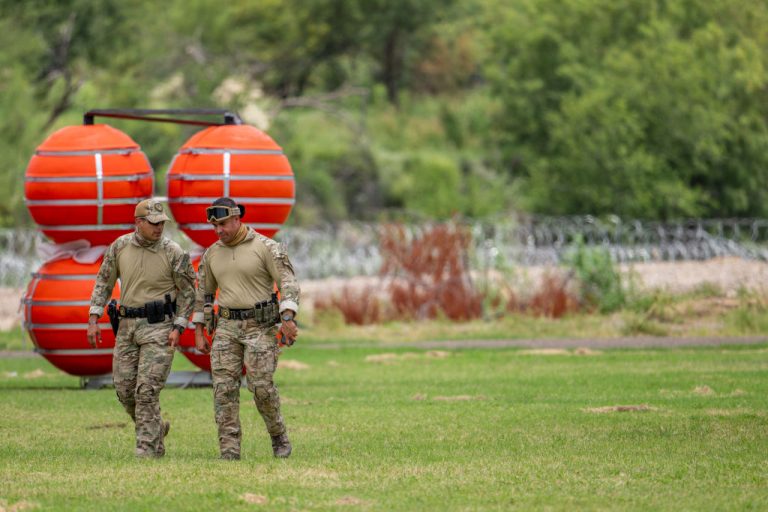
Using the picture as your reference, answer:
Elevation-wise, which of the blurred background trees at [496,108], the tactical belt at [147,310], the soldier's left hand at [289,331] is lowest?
the soldier's left hand at [289,331]

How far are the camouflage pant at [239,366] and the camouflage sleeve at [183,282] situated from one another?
0.61 meters

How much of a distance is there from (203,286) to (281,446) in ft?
4.91

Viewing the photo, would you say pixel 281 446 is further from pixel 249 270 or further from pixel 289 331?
pixel 249 270

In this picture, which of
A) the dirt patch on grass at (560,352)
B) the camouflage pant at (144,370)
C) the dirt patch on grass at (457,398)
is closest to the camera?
the camouflage pant at (144,370)

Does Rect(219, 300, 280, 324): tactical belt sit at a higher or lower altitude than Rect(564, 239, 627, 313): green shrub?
higher

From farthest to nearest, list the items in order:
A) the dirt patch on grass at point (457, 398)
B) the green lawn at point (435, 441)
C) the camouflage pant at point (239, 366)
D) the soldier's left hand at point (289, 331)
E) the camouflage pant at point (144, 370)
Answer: the dirt patch on grass at point (457, 398), the camouflage pant at point (144, 370), the camouflage pant at point (239, 366), the soldier's left hand at point (289, 331), the green lawn at point (435, 441)

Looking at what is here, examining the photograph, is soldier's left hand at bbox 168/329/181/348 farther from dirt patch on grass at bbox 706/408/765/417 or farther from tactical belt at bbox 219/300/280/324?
dirt patch on grass at bbox 706/408/765/417

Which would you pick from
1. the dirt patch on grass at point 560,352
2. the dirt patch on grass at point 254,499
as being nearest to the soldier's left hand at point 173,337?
the dirt patch on grass at point 254,499

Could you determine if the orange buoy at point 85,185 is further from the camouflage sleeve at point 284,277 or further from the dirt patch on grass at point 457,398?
the camouflage sleeve at point 284,277

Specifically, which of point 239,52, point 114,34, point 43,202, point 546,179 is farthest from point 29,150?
point 239,52

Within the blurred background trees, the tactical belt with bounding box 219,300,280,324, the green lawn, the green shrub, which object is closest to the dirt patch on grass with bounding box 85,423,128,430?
the green lawn

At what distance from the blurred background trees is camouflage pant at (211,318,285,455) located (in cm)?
3027

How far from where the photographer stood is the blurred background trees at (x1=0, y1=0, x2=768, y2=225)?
49000 mm

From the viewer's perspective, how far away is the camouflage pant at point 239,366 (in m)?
12.2
